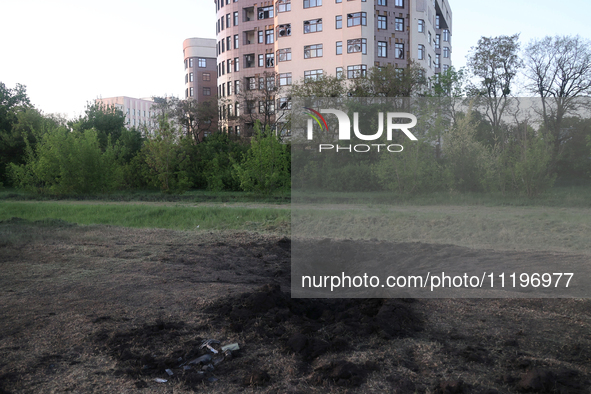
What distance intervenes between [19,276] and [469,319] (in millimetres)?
6195

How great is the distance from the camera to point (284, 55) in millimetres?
45000

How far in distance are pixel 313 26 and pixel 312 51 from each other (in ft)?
7.41

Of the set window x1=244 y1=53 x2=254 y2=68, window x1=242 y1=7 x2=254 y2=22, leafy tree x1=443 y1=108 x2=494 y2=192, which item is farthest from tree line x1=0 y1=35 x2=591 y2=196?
window x1=242 y1=7 x2=254 y2=22

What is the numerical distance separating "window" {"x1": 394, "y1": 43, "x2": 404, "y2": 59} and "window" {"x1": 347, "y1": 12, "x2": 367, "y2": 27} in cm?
378

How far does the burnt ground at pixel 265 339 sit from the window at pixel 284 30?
41.1 metres

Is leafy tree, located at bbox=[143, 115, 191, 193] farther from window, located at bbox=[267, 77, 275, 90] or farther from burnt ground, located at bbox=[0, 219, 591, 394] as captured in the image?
window, located at bbox=[267, 77, 275, 90]

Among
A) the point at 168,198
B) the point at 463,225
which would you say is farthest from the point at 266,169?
the point at 463,225

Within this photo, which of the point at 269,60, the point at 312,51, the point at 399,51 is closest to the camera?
the point at 399,51

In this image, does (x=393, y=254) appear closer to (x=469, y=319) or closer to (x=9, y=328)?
(x=469, y=319)

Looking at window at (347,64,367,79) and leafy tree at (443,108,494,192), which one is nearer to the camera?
leafy tree at (443,108,494,192)

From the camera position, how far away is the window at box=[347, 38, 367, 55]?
135 feet

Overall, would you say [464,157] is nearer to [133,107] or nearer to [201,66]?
[201,66]

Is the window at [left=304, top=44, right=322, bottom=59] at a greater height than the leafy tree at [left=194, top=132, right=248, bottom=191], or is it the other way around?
the window at [left=304, top=44, right=322, bottom=59]

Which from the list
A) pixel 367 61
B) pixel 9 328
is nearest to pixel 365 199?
pixel 9 328
